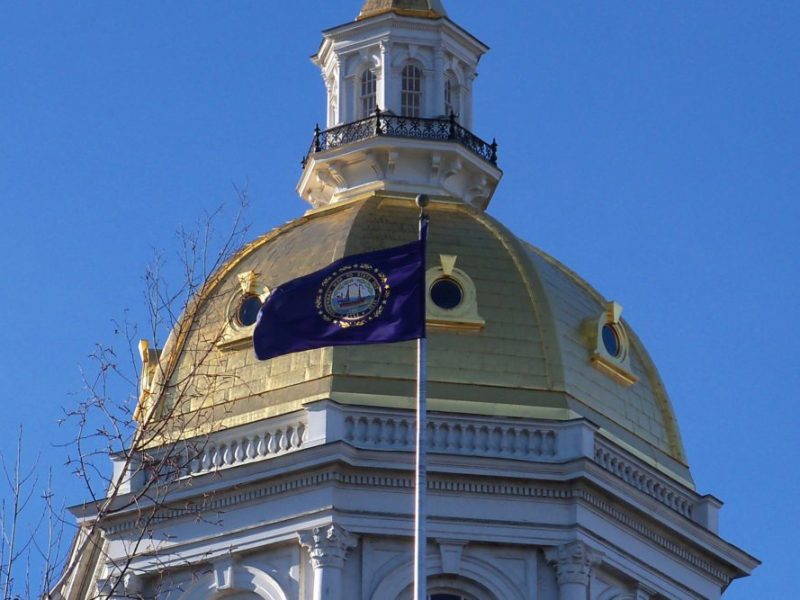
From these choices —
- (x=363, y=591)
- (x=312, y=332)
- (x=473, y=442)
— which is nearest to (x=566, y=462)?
(x=473, y=442)

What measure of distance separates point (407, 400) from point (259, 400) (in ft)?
8.78

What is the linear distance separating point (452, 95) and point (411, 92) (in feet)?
4.11

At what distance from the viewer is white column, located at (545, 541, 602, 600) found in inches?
1555

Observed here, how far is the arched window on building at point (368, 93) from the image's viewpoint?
4866cm

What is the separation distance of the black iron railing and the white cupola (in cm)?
2

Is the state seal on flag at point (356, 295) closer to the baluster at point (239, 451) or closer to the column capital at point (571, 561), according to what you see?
the baluster at point (239, 451)

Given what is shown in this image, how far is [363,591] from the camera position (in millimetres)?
39188

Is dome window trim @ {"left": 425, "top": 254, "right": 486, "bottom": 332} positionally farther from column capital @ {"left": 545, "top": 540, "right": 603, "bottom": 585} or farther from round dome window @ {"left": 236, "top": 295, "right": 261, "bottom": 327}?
column capital @ {"left": 545, "top": 540, "right": 603, "bottom": 585}

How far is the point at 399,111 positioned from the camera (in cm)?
4838

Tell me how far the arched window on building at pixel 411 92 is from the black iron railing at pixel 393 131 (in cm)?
82

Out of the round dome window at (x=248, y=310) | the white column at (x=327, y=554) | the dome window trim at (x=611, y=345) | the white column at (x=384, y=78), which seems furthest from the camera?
the white column at (x=384, y=78)

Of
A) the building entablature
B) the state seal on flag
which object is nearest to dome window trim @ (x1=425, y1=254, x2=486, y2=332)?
the building entablature

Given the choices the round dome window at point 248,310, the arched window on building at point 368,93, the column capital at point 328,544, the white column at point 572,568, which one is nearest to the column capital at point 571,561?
the white column at point 572,568

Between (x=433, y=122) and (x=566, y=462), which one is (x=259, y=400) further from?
(x=433, y=122)
